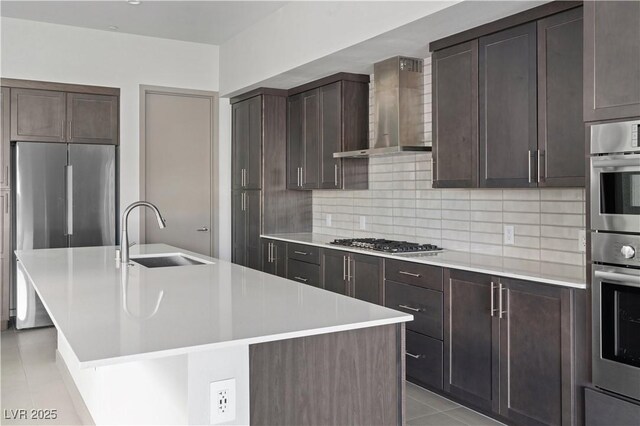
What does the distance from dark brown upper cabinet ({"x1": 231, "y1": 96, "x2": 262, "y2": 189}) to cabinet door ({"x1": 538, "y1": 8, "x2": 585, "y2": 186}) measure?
3.26 meters

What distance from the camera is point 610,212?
8.24ft

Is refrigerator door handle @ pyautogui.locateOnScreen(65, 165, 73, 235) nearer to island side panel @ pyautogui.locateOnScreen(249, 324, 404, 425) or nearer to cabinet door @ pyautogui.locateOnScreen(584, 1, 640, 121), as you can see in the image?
island side panel @ pyautogui.locateOnScreen(249, 324, 404, 425)

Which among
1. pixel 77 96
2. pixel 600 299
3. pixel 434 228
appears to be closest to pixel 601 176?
pixel 600 299

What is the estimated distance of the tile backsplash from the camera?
338cm

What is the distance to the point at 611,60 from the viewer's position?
2.47m

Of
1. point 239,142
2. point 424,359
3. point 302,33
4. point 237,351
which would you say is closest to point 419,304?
point 424,359

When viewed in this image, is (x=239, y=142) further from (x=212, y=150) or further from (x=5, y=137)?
(x=5, y=137)

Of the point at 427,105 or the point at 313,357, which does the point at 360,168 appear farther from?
the point at 313,357

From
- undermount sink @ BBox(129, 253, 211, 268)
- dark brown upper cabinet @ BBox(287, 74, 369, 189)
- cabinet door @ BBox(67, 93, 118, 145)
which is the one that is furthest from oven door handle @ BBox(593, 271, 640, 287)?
cabinet door @ BBox(67, 93, 118, 145)

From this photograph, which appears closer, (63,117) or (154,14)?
(154,14)

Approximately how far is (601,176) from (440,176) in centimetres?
142

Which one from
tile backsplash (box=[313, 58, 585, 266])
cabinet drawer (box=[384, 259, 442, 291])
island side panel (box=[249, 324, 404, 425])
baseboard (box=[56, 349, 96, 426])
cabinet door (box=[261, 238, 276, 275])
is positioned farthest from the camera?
cabinet door (box=[261, 238, 276, 275])

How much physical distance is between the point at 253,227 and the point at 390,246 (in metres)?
2.15

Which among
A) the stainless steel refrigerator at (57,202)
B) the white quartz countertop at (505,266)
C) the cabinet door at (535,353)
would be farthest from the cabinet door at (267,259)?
the cabinet door at (535,353)
